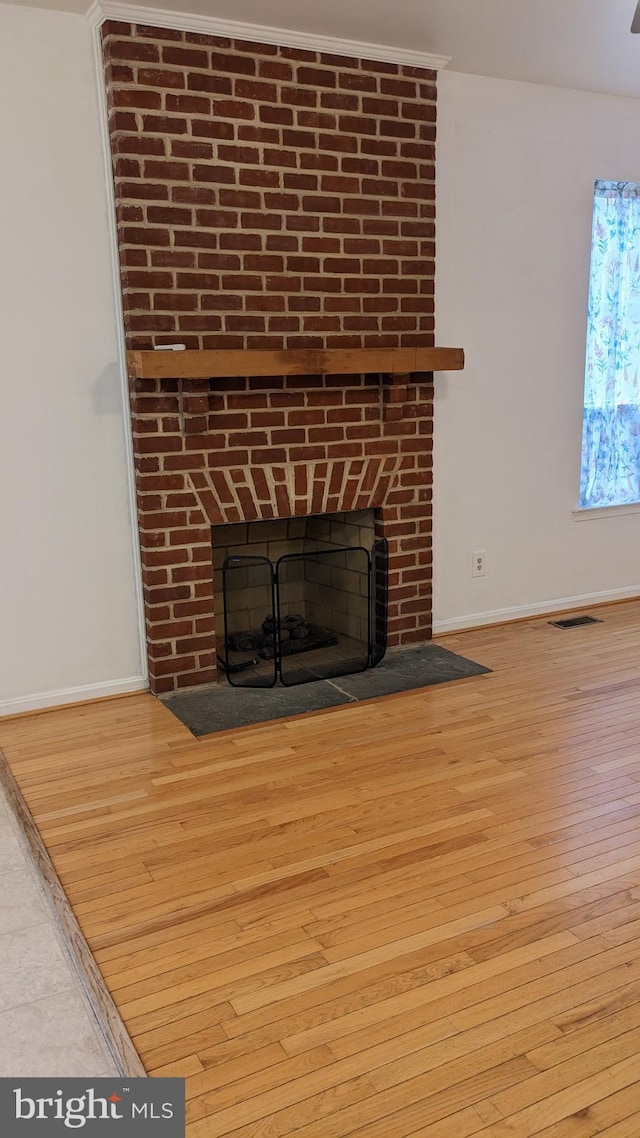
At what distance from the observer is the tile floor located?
1707 millimetres

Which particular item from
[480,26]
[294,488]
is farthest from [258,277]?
[480,26]

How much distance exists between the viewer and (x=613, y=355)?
4.53 metres

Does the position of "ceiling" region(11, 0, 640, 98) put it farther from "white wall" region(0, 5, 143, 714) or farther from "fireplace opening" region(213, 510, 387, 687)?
"fireplace opening" region(213, 510, 387, 687)

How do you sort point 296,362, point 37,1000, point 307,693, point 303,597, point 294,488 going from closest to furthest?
1. point 37,1000
2. point 296,362
3. point 307,693
4. point 294,488
5. point 303,597

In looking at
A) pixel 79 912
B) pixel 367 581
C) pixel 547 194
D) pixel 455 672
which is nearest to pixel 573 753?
pixel 455 672

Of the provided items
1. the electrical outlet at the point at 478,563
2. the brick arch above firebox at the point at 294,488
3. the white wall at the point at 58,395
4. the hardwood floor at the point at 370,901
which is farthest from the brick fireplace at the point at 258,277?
the hardwood floor at the point at 370,901

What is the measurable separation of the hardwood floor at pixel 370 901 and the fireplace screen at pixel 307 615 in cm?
50

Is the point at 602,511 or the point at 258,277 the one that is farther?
the point at 602,511

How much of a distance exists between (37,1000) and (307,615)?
8.28 feet

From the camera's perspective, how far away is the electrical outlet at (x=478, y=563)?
422 cm

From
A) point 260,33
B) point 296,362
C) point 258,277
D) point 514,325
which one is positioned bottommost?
point 296,362

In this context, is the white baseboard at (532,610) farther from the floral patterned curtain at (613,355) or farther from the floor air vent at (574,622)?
the floral patterned curtain at (613,355)

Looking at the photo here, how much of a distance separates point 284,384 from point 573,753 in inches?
68.8

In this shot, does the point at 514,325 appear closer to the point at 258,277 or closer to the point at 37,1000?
the point at 258,277
